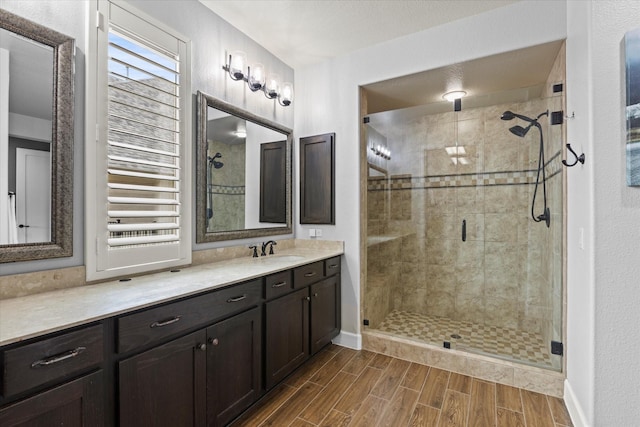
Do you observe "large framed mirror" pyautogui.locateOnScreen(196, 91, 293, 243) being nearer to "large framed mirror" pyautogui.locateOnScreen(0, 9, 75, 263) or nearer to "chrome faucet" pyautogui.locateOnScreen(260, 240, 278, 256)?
"chrome faucet" pyautogui.locateOnScreen(260, 240, 278, 256)

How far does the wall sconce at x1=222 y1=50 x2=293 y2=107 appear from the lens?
251cm

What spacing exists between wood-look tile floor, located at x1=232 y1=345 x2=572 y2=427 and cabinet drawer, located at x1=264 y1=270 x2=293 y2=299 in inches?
28.1

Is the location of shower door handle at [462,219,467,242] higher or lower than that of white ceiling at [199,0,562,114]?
lower

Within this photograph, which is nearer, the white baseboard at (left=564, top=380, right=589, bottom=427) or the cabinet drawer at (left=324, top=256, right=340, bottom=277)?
the white baseboard at (left=564, top=380, right=589, bottom=427)

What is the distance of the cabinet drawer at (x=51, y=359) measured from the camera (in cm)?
96

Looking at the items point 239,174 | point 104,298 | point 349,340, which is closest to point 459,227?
point 349,340

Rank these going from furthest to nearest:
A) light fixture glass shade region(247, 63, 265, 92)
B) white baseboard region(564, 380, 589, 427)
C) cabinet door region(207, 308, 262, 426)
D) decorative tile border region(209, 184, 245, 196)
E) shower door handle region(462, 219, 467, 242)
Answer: shower door handle region(462, 219, 467, 242) → light fixture glass shade region(247, 63, 265, 92) → decorative tile border region(209, 184, 245, 196) → white baseboard region(564, 380, 589, 427) → cabinet door region(207, 308, 262, 426)

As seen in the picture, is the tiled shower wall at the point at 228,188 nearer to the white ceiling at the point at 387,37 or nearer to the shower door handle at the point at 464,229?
the white ceiling at the point at 387,37

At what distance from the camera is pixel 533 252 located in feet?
10.0

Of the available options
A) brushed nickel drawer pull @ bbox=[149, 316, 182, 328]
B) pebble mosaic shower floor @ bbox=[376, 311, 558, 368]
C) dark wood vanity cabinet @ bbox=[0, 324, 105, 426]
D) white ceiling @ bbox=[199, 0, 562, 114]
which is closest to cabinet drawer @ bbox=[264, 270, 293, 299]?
brushed nickel drawer pull @ bbox=[149, 316, 182, 328]

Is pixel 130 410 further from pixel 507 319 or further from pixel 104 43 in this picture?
pixel 507 319

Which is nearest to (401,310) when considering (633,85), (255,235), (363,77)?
(255,235)

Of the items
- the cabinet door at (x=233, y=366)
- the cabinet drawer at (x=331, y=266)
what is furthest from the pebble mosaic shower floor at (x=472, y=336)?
the cabinet door at (x=233, y=366)

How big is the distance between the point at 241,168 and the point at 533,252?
9.68ft
